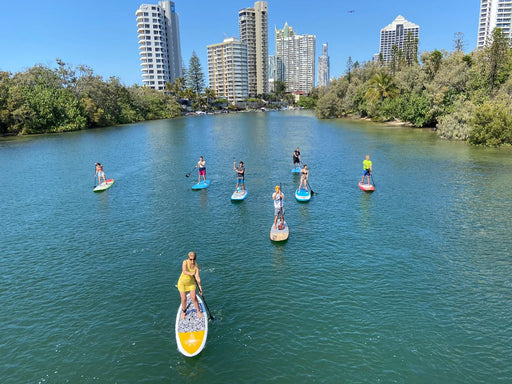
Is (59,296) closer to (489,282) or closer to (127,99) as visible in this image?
(489,282)

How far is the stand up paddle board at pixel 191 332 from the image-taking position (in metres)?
11.7

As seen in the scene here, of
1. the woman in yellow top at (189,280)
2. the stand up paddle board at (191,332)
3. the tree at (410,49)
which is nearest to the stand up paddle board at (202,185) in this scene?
the stand up paddle board at (191,332)

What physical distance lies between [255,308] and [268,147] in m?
48.4

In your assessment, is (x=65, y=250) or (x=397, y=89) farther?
(x=397, y=89)

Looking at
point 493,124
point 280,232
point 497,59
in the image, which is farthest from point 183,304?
point 497,59

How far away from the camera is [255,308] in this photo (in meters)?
14.7

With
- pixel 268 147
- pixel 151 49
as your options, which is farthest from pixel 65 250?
pixel 151 49

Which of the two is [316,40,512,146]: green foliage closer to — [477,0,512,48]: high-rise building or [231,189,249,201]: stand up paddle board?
[231,189,249,201]: stand up paddle board

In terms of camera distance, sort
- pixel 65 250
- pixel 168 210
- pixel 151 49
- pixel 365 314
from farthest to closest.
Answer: pixel 151 49 → pixel 168 210 → pixel 65 250 → pixel 365 314

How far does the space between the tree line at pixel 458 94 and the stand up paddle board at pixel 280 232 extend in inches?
1700

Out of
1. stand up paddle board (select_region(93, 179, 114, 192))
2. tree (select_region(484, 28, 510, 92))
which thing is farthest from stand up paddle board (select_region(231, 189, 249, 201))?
tree (select_region(484, 28, 510, 92))

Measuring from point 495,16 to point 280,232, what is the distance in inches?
8926

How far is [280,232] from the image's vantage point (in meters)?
21.0

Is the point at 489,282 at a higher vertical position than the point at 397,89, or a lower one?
lower
